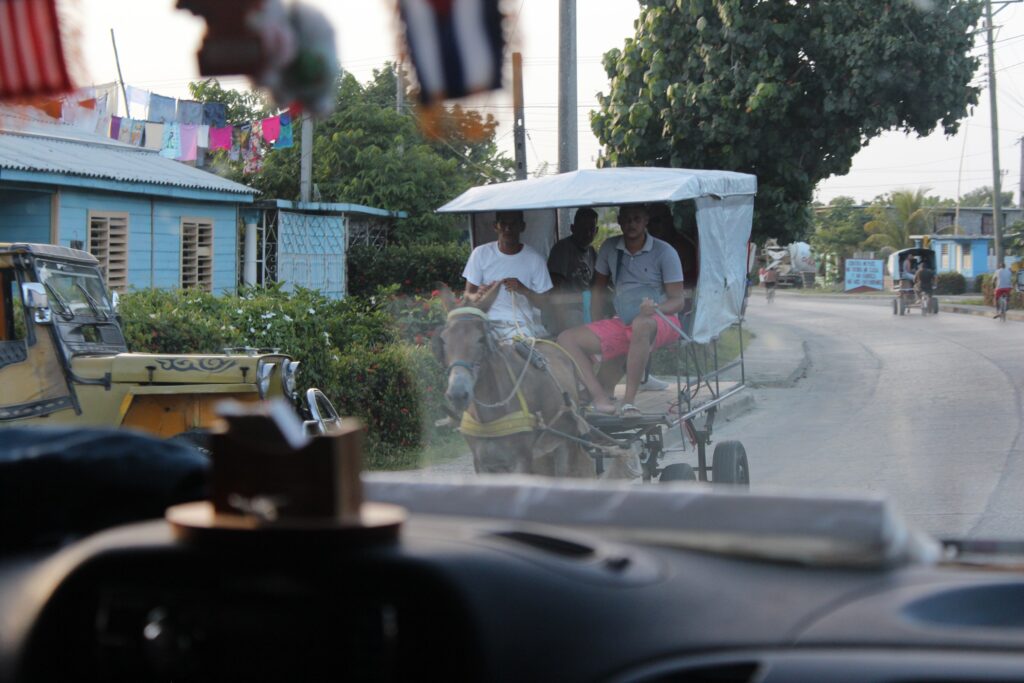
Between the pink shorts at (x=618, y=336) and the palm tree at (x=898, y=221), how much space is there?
52.3m

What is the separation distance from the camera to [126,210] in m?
17.5

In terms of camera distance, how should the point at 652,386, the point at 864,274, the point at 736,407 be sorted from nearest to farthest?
the point at 652,386 < the point at 736,407 < the point at 864,274

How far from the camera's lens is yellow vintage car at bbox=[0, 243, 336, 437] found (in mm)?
7734

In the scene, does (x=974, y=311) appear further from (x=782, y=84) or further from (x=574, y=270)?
(x=574, y=270)

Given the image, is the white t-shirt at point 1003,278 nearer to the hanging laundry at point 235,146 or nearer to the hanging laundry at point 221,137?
the hanging laundry at point 235,146

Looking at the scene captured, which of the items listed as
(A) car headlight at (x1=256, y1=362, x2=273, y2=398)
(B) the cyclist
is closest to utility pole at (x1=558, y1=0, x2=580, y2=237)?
(A) car headlight at (x1=256, y1=362, x2=273, y2=398)

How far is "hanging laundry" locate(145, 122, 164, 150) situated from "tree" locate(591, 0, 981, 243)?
7673mm

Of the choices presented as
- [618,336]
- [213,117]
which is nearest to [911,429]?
[618,336]

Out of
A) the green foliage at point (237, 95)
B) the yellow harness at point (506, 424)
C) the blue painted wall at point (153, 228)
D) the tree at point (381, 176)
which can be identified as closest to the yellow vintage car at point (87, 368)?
the yellow harness at point (506, 424)

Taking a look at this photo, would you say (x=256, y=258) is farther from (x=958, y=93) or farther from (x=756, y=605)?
(x=756, y=605)

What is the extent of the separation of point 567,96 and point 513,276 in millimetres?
4522

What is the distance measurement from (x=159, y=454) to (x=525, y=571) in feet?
2.47

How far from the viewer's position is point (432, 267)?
967 inches

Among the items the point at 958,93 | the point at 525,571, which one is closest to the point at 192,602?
the point at 525,571
